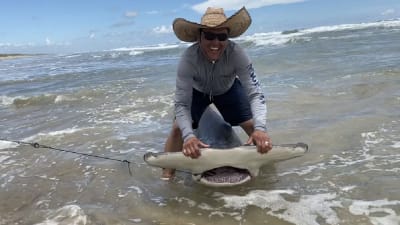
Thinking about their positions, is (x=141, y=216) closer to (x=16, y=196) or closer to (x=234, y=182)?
(x=234, y=182)

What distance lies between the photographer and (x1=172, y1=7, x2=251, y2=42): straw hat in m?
3.74

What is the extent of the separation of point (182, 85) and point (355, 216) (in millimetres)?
1773

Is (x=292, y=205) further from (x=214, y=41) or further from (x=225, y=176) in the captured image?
(x=214, y=41)

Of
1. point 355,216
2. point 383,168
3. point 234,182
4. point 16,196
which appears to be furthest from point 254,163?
point 16,196

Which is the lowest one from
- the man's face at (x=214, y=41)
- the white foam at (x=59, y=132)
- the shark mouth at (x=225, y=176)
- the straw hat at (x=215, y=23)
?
the white foam at (x=59, y=132)

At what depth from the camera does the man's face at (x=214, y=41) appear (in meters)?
3.79

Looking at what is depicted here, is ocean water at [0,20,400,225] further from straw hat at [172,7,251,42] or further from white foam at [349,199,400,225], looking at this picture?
straw hat at [172,7,251,42]

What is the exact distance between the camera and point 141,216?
3500 millimetres

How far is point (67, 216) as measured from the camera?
11.6ft

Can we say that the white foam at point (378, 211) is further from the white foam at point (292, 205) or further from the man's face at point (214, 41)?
the man's face at point (214, 41)

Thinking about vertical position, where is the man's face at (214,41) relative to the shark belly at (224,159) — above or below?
above

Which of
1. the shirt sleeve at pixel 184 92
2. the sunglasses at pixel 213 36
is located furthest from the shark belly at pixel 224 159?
the sunglasses at pixel 213 36

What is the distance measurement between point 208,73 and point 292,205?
1383 mm

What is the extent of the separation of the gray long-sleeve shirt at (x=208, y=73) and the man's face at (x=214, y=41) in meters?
0.11
